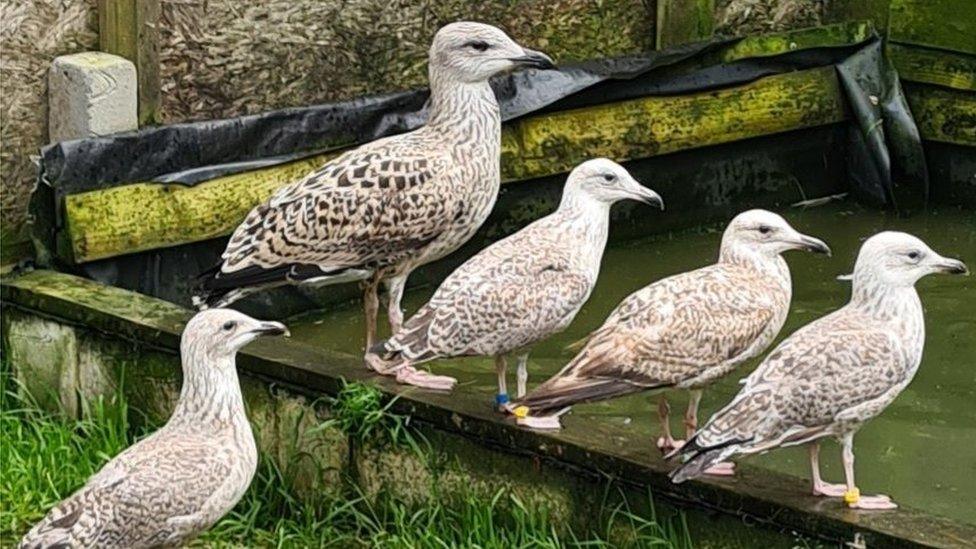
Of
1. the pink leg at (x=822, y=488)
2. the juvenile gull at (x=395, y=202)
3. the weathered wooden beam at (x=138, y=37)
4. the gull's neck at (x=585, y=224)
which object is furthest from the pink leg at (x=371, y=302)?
the pink leg at (x=822, y=488)

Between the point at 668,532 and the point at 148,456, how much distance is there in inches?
56.0

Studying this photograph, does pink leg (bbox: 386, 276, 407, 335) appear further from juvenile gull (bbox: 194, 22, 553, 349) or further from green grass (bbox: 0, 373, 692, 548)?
green grass (bbox: 0, 373, 692, 548)

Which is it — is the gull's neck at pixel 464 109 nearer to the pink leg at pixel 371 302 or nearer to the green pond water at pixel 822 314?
the pink leg at pixel 371 302

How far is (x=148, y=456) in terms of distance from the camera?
5.61 m

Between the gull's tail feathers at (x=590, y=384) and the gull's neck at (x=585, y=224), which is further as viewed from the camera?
the gull's neck at (x=585, y=224)

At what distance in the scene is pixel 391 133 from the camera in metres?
8.62

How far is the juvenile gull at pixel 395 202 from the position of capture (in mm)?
6602

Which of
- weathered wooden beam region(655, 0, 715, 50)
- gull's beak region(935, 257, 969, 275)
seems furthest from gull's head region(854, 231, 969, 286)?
weathered wooden beam region(655, 0, 715, 50)

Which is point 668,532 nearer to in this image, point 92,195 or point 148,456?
point 148,456

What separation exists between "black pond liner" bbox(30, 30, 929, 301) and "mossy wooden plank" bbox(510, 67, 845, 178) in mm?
56

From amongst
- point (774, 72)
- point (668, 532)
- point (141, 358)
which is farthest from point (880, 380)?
point (774, 72)

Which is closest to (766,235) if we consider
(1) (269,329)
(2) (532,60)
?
(2) (532,60)

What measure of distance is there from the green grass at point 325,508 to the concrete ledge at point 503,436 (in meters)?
0.09

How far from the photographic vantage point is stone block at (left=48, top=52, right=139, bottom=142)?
7.81m
